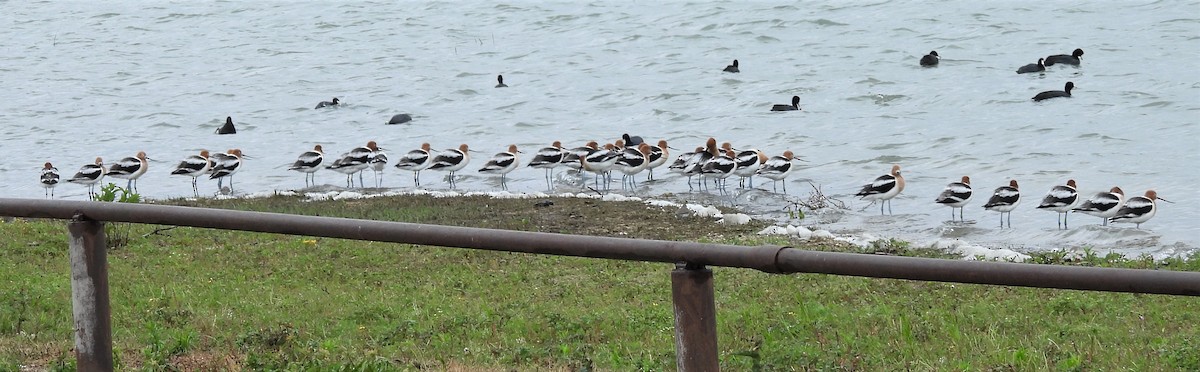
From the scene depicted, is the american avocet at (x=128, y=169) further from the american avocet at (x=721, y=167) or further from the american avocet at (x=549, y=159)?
the american avocet at (x=721, y=167)

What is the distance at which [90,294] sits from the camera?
6.10 meters

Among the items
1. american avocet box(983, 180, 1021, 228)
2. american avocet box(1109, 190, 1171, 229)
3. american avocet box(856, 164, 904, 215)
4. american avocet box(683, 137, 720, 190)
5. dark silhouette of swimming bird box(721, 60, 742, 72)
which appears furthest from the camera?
dark silhouette of swimming bird box(721, 60, 742, 72)

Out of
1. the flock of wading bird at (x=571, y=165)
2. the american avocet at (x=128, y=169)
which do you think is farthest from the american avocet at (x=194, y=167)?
the american avocet at (x=128, y=169)

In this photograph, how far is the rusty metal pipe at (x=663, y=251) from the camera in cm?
402

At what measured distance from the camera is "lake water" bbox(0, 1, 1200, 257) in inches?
1042

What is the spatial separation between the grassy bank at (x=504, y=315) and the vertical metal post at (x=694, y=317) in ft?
5.51

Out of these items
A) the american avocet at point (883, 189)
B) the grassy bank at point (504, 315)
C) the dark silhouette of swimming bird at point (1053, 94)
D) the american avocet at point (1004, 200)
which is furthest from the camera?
the dark silhouette of swimming bird at point (1053, 94)

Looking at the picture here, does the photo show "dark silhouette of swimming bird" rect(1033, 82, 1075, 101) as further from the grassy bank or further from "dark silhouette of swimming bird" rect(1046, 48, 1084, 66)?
the grassy bank

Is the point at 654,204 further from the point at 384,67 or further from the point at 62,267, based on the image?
the point at 384,67

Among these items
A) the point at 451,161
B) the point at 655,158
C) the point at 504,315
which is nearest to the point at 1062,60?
the point at 655,158

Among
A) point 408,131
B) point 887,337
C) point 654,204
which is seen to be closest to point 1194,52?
point 408,131

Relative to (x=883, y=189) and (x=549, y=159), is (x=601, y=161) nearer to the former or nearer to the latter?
(x=549, y=159)

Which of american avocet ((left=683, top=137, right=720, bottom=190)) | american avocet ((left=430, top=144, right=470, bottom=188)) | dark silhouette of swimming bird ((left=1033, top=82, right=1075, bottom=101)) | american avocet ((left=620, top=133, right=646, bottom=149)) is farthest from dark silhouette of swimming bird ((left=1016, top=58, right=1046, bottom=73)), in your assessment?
american avocet ((left=430, top=144, right=470, bottom=188))

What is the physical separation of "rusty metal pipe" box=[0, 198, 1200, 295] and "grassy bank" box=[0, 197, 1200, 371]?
1540 millimetres
